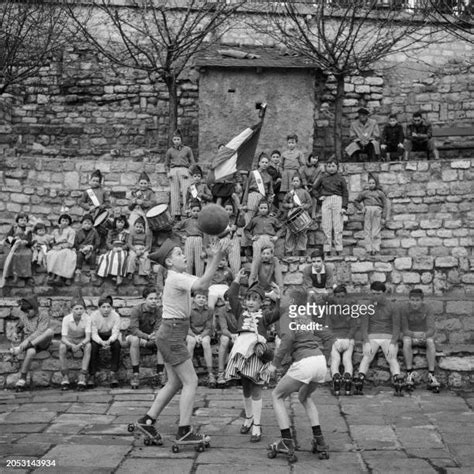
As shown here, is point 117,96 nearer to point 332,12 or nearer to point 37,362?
point 332,12

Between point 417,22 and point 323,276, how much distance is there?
32.7ft

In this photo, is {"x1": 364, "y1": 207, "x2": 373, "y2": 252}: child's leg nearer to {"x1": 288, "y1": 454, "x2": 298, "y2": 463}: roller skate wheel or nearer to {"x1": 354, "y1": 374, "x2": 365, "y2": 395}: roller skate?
{"x1": 354, "y1": 374, "x2": 365, "y2": 395}: roller skate


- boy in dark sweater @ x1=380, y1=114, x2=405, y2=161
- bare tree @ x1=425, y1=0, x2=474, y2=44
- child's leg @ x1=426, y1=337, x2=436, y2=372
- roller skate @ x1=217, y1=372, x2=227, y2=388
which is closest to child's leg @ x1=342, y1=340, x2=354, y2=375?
child's leg @ x1=426, y1=337, x2=436, y2=372

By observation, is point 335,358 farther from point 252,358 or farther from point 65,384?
point 65,384

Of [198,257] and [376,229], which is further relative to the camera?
[376,229]

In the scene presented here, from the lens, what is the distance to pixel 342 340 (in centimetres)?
1071

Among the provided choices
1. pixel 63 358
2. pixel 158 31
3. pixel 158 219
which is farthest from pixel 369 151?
pixel 63 358

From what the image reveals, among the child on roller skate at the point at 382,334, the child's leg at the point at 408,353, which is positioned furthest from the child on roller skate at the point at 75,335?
the child's leg at the point at 408,353

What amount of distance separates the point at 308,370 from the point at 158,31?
14.1 meters

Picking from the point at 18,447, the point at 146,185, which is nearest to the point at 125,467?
the point at 18,447

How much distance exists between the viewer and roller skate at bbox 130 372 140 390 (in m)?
10.5

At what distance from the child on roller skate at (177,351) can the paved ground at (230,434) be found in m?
0.16

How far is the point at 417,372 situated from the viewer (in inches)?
418

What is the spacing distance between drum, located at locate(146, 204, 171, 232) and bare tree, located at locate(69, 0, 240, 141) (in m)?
5.77
